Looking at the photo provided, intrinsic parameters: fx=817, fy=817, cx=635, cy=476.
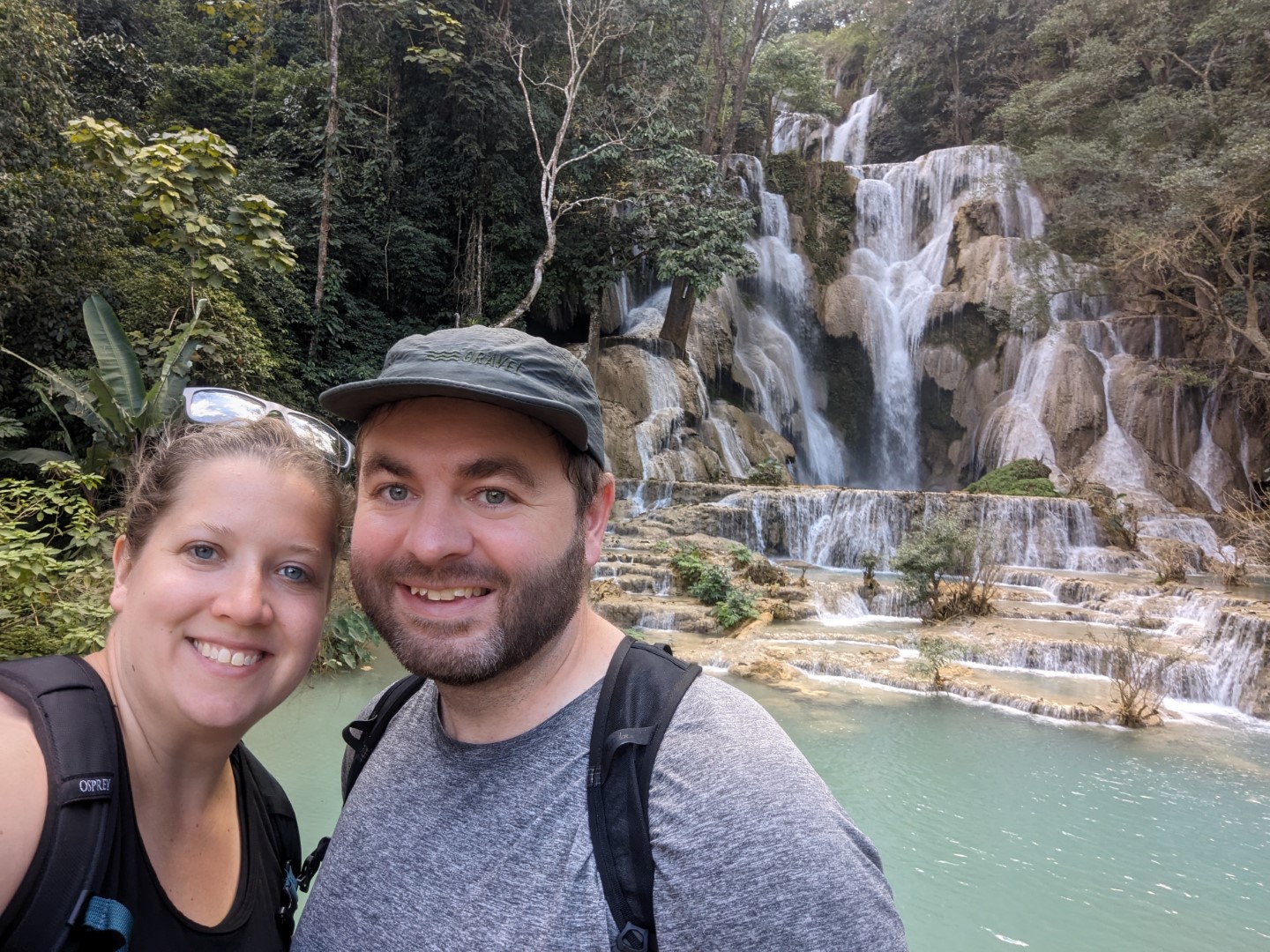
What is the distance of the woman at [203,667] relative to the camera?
1.04m

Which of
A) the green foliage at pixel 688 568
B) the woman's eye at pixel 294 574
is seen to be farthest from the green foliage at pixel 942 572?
the woman's eye at pixel 294 574

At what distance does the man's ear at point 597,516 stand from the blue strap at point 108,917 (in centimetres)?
73

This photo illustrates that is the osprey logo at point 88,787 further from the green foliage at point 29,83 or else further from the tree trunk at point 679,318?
the tree trunk at point 679,318

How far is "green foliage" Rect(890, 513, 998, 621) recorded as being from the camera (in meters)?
9.74

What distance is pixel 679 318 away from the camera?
17.7 metres

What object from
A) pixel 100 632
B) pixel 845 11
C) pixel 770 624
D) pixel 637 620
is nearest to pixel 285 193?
pixel 637 620

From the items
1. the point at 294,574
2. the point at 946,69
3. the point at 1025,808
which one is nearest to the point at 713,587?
the point at 1025,808

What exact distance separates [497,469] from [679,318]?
1690 centimetres

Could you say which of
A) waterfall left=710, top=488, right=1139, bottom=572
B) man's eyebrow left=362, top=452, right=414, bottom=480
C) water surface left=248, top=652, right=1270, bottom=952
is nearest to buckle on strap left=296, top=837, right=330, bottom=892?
man's eyebrow left=362, top=452, right=414, bottom=480

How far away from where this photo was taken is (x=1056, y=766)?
18.3ft

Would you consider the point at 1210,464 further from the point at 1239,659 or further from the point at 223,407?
the point at 223,407

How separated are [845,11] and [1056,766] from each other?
1310 inches

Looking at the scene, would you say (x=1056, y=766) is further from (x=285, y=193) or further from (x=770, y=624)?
(x=285, y=193)

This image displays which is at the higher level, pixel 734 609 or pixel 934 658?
pixel 734 609
